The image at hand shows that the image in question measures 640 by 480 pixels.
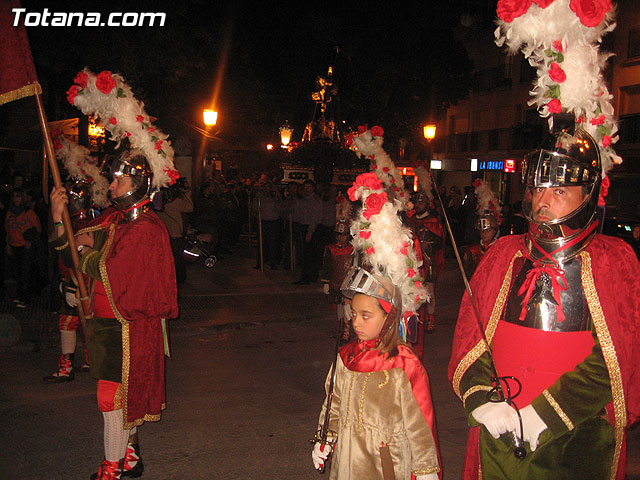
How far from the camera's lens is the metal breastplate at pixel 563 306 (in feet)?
8.57

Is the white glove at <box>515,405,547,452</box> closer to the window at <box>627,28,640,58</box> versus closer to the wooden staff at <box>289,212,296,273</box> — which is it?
the wooden staff at <box>289,212,296,273</box>

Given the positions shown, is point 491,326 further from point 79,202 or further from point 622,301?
point 79,202

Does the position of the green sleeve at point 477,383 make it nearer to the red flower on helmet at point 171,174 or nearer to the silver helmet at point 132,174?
the silver helmet at point 132,174

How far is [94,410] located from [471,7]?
30.5 meters

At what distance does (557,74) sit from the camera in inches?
106

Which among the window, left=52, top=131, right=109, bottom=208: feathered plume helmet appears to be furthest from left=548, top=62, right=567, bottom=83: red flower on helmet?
the window

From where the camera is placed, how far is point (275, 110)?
2220 cm

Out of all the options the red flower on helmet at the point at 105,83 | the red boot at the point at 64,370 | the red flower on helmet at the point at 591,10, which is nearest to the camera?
the red flower on helmet at the point at 591,10

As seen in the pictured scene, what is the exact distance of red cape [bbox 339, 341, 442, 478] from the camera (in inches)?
125

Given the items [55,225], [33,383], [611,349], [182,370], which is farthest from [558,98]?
[33,383]

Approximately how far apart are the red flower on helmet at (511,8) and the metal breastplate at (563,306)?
1.15m

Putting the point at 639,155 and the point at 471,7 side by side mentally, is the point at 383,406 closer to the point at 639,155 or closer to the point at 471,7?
the point at 639,155

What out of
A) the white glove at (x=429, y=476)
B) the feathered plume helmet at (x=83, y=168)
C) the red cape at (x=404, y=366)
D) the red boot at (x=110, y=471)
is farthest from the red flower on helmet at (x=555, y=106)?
the feathered plume helmet at (x=83, y=168)

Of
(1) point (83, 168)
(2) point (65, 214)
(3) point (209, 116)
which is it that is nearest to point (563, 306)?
(2) point (65, 214)
